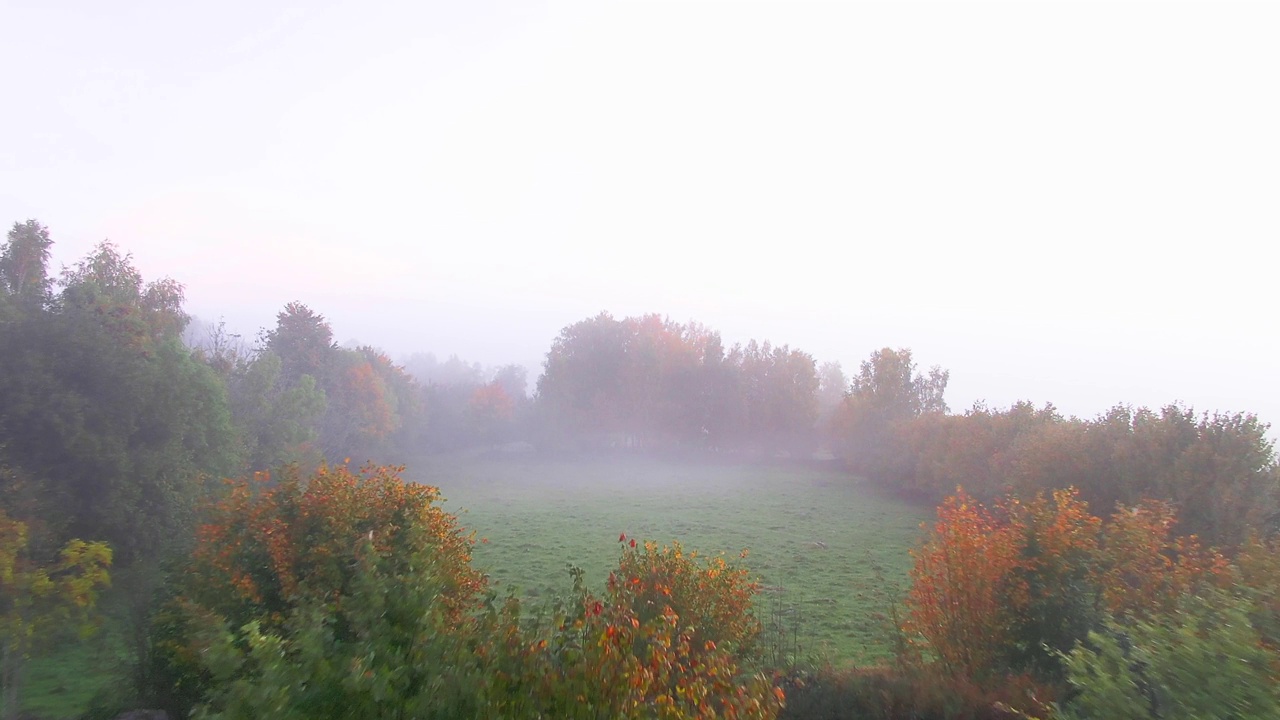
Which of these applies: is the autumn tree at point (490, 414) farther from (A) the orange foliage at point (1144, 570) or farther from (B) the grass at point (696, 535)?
(A) the orange foliage at point (1144, 570)

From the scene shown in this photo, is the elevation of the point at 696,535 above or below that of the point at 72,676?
above

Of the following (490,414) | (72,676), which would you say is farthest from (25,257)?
(490,414)

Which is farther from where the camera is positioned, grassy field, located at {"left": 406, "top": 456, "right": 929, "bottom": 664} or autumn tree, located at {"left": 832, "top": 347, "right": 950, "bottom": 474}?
autumn tree, located at {"left": 832, "top": 347, "right": 950, "bottom": 474}

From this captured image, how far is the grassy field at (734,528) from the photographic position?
1662 cm

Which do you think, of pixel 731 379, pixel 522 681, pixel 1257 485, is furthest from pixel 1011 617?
pixel 731 379

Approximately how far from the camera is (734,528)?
29828 millimetres

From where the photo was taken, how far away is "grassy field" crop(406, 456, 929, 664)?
1662 cm

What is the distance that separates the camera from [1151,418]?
25281 millimetres

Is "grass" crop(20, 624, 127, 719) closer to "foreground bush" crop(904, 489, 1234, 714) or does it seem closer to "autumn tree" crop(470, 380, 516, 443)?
"foreground bush" crop(904, 489, 1234, 714)

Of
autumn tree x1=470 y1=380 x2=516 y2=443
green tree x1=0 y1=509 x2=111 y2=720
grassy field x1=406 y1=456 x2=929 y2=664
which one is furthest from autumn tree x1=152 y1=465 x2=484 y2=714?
autumn tree x1=470 y1=380 x2=516 y2=443

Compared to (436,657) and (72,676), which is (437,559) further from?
(72,676)

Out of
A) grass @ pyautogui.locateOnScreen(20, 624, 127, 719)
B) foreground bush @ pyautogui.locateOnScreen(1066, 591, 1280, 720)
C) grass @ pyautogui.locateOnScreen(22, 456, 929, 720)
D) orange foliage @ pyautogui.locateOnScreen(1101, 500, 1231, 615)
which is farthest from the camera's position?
grass @ pyautogui.locateOnScreen(22, 456, 929, 720)

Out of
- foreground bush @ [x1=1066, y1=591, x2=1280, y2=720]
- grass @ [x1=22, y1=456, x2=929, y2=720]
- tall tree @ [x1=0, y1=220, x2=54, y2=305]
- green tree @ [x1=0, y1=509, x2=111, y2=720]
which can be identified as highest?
tall tree @ [x1=0, y1=220, x2=54, y2=305]

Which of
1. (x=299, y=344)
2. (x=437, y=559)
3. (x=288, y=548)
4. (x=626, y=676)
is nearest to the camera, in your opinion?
(x=626, y=676)
